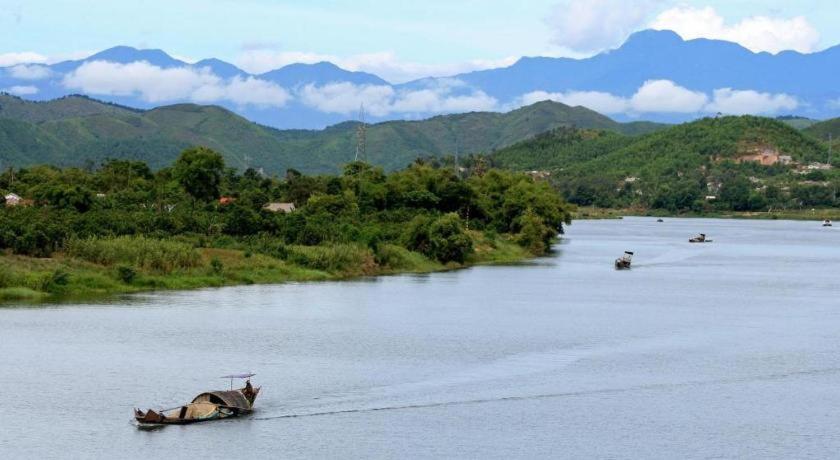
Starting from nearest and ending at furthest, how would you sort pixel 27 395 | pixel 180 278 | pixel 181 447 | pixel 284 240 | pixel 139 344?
pixel 181 447, pixel 27 395, pixel 139 344, pixel 180 278, pixel 284 240

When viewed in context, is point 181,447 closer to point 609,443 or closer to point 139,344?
point 609,443

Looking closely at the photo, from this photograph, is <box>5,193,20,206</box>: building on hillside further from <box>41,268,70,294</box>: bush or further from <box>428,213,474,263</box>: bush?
<box>41,268,70,294</box>: bush

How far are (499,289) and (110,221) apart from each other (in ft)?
78.1

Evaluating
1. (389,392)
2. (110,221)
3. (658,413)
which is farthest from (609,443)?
(110,221)

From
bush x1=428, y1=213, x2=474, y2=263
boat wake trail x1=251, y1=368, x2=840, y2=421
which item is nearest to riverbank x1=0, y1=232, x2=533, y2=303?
bush x1=428, y1=213, x2=474, y2=263

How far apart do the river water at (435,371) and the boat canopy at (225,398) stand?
0.65m

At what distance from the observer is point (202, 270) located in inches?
2520

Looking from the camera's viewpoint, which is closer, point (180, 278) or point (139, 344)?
point (139, 344)

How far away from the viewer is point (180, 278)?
6216 centimetres

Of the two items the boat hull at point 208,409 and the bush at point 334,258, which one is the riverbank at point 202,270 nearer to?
the bush at point 334,258

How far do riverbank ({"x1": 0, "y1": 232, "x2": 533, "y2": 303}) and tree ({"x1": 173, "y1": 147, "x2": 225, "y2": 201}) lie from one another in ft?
87.9

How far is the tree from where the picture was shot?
98.8m

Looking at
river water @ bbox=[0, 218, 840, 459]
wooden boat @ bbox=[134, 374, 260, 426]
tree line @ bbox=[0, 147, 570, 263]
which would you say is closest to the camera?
river water @ bbox=[0, 218, 840, 459]

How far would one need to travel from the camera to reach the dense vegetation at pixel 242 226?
60.8 metres
